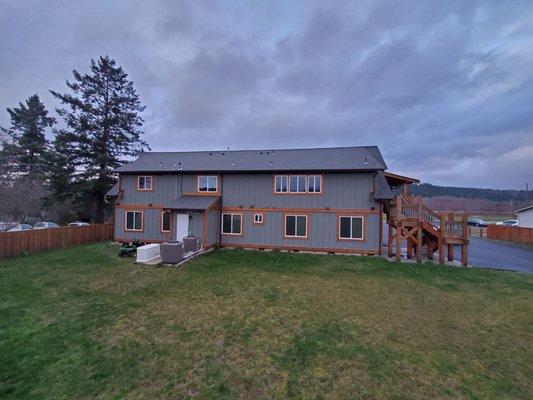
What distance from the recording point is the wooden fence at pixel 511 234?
72.8ft

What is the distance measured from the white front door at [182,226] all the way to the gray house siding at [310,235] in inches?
94.0

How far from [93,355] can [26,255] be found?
44.9 feet

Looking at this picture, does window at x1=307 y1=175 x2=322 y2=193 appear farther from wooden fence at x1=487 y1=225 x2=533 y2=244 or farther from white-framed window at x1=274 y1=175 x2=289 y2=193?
wooden fence at x1=487 y1=225 x2=533 y2=244

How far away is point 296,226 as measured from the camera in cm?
1570

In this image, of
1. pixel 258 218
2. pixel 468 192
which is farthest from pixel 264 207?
pixel 468 192

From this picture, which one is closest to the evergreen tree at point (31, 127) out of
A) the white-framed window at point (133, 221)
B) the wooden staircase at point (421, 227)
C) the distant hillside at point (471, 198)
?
the white-framed window at point (133, 221)

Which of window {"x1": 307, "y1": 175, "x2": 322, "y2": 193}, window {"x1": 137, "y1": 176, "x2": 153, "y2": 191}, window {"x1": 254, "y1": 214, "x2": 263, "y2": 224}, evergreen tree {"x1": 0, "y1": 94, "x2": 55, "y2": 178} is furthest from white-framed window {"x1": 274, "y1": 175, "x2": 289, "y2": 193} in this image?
evergreen tree {"x1": 0, "y1": 94, "x2": 55, "y2": 178}

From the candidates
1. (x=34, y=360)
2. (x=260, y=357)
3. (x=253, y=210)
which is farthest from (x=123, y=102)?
(x=260, y=357)

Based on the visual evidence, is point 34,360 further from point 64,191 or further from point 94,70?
point 94,70

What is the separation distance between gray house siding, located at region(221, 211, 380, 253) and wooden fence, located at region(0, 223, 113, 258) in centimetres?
1042

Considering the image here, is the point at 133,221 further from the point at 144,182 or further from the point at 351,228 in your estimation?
the point at 351,228

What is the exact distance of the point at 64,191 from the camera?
24250 millimetres

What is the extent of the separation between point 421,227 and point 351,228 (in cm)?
357

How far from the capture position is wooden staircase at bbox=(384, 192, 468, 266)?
44.0 feet
